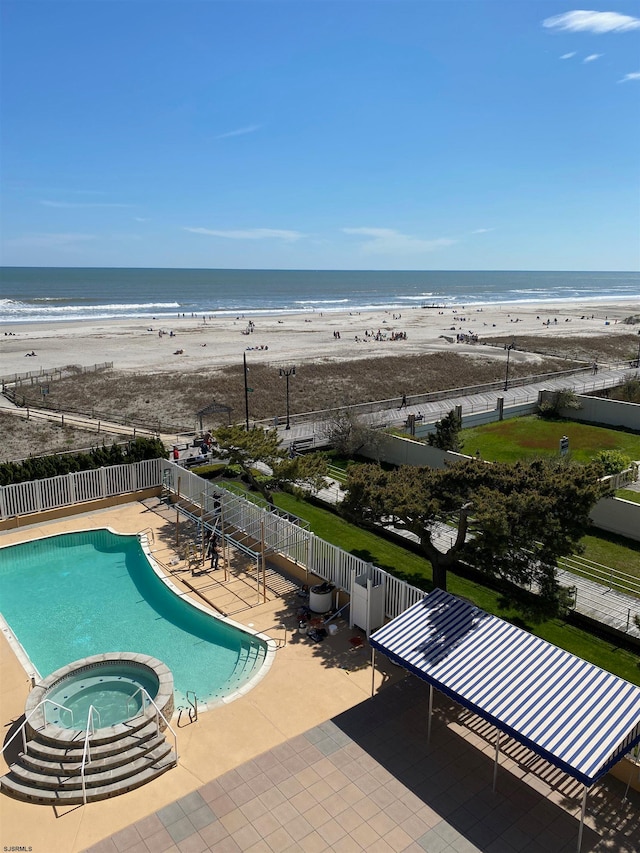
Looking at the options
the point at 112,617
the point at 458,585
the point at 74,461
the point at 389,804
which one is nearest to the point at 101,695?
the point at 112,617

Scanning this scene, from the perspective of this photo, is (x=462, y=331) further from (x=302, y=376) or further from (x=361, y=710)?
(x=361, y=710)

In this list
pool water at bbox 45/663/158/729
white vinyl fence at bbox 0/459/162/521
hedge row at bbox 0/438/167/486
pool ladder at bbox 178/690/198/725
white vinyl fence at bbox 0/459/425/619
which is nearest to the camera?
pool water at bbox 45/663/158/729

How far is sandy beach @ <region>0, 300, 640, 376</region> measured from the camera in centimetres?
5931

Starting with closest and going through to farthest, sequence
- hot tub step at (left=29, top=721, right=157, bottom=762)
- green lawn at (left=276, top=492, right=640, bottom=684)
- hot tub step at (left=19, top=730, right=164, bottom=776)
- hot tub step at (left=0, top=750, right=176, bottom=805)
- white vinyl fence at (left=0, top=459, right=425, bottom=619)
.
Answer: hot tub step at (left=0, top=750, right=176, bottom=805), hot tub step at (left=19, top=730, right=164, bottom=776), hot tub step at (left=29, top=721, right=157, bottom=762), green lawn at (left=276, top=492, right=640, bottom=684), white vinyl fence at (left=0, top=459, right=425, bottom=619)

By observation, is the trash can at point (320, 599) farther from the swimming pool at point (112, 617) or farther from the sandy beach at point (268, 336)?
the sandy beach at point (268, 336)

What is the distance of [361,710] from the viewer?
1098 cm

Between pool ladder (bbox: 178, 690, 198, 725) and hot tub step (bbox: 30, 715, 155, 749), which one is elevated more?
hot tub step (bbox: 30, 715, 155, 749)

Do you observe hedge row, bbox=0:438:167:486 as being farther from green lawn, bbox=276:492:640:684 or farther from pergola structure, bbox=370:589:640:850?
pergola structure, bbox=370:589:640:850

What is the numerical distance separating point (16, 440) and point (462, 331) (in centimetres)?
6626

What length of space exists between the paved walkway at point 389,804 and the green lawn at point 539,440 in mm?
17989

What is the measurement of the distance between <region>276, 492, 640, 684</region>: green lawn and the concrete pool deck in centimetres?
339

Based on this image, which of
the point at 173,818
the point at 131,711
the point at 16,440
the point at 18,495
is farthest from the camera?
the point at 16,440

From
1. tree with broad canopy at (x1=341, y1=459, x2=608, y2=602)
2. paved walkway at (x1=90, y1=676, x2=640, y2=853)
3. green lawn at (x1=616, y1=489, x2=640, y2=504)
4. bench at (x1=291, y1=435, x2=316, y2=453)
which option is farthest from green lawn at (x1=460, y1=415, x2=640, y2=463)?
paved walkway at (x1=90, y1=676, x2=640, y2=853)

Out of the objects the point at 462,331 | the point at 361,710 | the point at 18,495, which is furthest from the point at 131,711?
the point at 462,331
